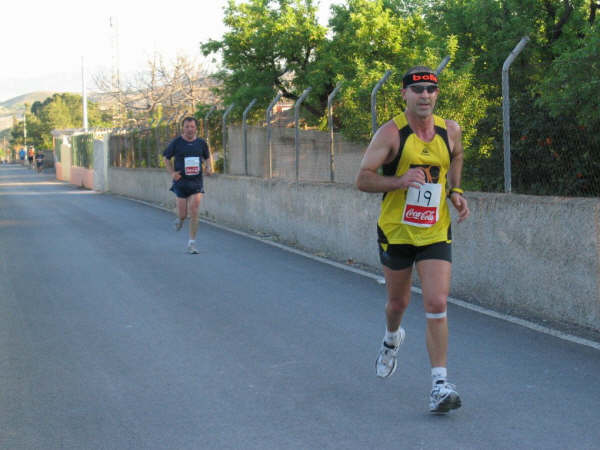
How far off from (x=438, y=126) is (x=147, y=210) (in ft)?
58.3

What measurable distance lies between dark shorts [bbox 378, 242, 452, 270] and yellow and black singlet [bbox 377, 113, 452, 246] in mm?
34

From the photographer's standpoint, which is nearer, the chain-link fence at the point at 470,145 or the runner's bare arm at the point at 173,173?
the chain-link fence at the point at 470,145

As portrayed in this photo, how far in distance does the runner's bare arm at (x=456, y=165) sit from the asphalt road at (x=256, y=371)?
44.1 inches

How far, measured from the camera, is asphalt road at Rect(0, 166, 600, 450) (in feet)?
14.6

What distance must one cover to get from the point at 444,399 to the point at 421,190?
45.5 inches

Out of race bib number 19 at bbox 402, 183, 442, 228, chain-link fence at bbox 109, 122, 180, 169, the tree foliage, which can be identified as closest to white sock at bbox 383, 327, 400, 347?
race bib number 19 at bbox 402, 183, 442, 228

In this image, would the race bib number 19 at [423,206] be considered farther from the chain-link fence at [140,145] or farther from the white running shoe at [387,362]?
the chain-link fence at [140,145]

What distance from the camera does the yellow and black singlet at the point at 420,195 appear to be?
4785 mm

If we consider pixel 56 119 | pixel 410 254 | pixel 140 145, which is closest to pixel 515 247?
pixel 410 254

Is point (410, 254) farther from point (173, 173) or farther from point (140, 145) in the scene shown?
point (140, 145)

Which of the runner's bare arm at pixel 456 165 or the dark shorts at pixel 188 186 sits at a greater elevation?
the runner's bare arm at pixel 456 165

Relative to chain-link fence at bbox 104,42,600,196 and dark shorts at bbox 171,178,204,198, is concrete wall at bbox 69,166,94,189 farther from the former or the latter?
dark shorts at bbox 171,178,204,198

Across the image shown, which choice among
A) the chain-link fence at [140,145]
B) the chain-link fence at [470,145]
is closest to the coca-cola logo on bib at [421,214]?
the chain-link fence at [470,145]

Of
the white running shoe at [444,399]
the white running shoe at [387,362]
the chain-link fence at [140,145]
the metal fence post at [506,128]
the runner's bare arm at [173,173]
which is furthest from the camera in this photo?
the chain-link fence at [140,145]
